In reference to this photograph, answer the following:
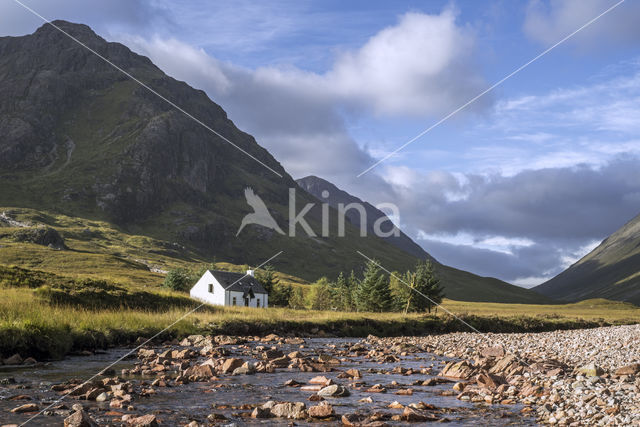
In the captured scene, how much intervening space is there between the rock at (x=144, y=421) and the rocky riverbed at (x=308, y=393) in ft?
0.08

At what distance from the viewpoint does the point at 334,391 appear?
58.2 feet

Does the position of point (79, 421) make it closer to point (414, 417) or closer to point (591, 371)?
point (414, 417)

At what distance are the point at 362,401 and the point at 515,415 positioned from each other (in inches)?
182

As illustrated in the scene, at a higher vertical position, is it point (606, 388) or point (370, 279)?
point (370, 279)

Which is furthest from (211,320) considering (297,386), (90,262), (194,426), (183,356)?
(90,262)

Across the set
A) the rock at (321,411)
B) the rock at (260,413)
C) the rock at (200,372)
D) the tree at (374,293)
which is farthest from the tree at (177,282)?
the rock at (321,411)

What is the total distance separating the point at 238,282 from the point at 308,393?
71272 mm

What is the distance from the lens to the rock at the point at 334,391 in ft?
58.2

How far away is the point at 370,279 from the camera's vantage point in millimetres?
85312

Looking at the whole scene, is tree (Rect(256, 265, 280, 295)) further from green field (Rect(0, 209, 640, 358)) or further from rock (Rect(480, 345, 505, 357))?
rock (Rect(480, 345, 505, 357))

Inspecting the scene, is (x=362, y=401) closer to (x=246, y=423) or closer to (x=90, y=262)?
(x=246, y=423)

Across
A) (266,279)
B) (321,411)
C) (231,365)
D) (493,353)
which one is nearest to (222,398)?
(321,411)

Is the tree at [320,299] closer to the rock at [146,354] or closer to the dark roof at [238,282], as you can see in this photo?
the dark roof at [238,282]

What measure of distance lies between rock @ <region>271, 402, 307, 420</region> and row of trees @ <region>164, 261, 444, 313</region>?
194ft
